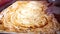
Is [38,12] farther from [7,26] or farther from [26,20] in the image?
[7,26]

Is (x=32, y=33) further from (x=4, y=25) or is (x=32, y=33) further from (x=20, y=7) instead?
(x=20, y=7)

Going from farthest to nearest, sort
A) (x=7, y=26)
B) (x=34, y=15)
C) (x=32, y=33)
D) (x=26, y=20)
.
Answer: (x=34, y=15) < (x=26, y=20) < (x=7, y=26) < (x=32, y=33)

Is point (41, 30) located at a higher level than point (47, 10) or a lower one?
lower

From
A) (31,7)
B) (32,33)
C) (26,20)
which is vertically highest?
(31,7)

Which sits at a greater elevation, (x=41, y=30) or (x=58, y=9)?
(x=58, y=9)

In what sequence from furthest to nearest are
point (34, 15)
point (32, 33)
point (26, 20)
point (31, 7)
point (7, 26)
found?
point (31, 7) < point (34, 15) < point (26, 20) < point (7, 26) < point (32, 33)

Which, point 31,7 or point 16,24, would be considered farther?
point 31,7

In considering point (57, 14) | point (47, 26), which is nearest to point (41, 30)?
point (47, 26)

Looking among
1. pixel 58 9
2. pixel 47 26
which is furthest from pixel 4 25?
pixel 58 9

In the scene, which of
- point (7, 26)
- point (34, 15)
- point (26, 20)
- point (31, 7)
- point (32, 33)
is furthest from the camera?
point (31, 7)
